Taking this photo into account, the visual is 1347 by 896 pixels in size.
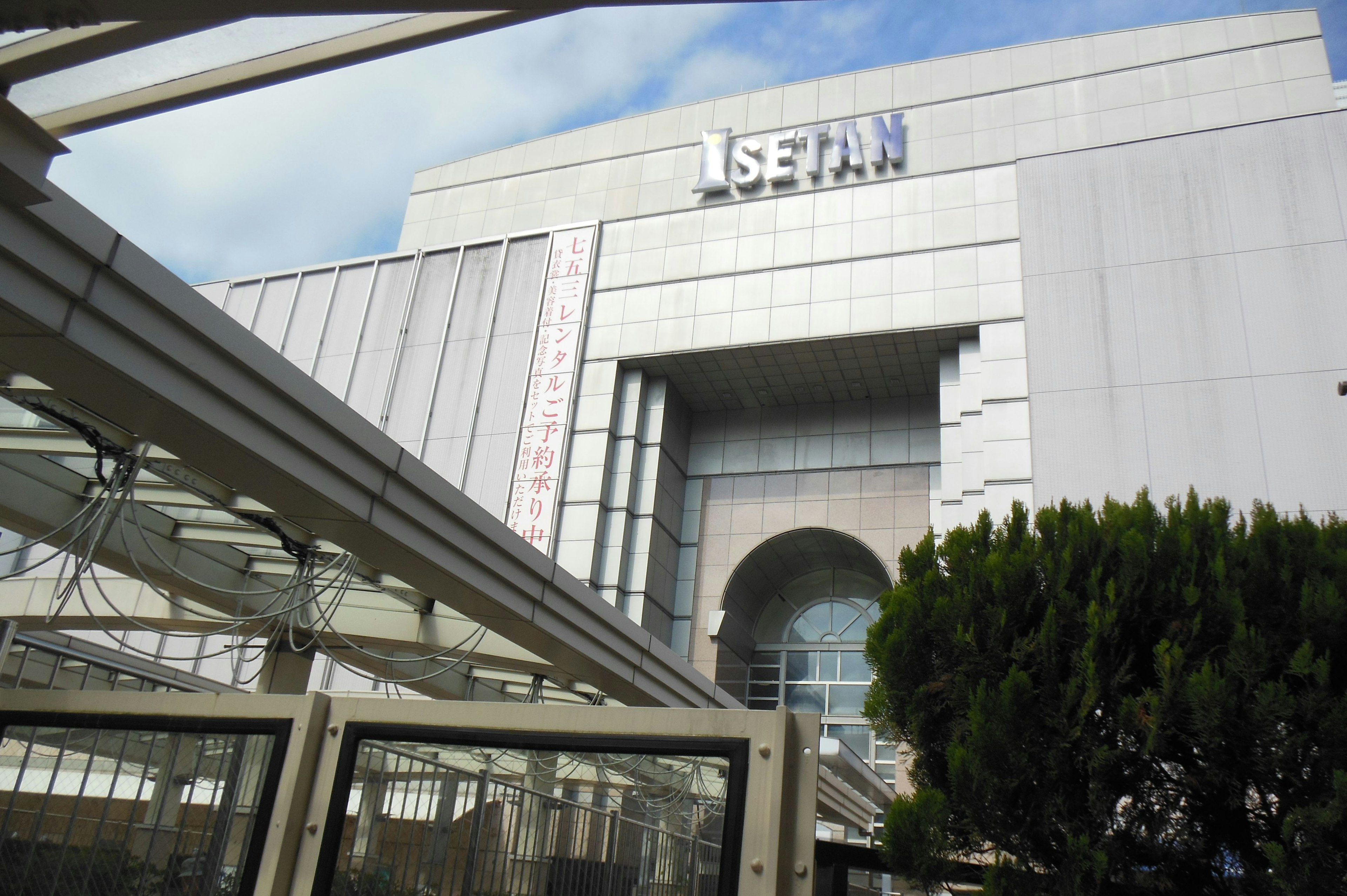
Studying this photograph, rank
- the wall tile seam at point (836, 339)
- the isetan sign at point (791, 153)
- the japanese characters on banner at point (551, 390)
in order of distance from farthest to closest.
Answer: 1. the isetan sign at point (791, 153)
2. the japanese characters on banner at point (551, 390)
3. the wall tile seam at point (836, 339)

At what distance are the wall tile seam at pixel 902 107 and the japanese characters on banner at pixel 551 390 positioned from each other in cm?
244

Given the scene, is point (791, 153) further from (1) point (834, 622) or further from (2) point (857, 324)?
(1) point (834, 622)

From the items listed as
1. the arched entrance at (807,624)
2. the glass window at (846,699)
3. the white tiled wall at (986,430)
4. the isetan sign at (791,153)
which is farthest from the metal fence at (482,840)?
the isetan sign at (791,153)

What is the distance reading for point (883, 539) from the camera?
21.0 m

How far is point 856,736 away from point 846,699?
83 cm

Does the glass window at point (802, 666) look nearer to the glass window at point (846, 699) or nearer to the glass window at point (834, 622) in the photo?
the glass window at point (834, 622)

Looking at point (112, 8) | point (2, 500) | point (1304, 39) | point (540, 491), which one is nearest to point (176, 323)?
point (112, 8)

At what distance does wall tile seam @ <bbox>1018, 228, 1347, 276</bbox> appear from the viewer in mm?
17891

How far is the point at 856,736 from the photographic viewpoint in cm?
2109

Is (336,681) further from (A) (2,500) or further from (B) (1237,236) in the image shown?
(B) (1237,236)

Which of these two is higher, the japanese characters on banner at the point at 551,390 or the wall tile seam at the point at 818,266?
the wall tile seam at the point at 818,266

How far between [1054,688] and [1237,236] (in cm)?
1566

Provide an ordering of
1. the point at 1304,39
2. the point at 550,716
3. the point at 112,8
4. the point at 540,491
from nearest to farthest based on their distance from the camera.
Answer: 1. the point at 112,8
2. the point at 550,716
3. the point at 1304,39
4. the point at 540,491

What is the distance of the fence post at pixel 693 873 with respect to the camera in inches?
181
